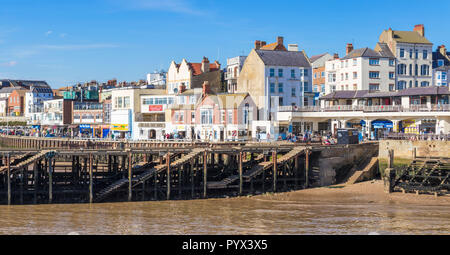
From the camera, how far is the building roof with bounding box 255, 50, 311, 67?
7288 cm

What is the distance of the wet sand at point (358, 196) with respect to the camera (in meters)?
40.0

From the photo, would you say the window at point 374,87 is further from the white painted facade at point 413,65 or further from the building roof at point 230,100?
the building roof at point 230,100

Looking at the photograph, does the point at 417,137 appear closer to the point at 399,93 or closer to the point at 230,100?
the point at 399,93

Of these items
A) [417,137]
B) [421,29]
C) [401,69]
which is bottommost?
[417,137]

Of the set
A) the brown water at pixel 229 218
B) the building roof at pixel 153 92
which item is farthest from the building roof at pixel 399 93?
the building roof at pixel 153 92

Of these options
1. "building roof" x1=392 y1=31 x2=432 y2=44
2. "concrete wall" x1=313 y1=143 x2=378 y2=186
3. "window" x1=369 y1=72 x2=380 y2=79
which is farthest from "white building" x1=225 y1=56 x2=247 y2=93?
"concrete wall" x1=313 y1=143 x2=378 y2=186

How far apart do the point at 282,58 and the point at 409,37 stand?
2408 cm

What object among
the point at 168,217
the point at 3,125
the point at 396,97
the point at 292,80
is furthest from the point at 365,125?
the point at 3,125

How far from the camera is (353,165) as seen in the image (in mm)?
49688

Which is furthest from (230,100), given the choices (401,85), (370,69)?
(401,85)

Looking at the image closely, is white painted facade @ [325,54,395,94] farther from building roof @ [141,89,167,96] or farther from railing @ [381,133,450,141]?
railing @ [381,133,450,141]

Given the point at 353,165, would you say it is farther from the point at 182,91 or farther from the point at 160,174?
the point at 182,91

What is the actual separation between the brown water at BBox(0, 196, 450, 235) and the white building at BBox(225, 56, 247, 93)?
45.0m

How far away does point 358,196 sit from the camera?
139 feet
